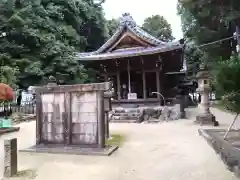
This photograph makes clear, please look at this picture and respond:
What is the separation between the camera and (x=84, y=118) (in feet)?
27.1

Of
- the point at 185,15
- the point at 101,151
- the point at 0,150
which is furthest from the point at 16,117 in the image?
the point at 185,15

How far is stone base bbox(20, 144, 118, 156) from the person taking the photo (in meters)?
7.70

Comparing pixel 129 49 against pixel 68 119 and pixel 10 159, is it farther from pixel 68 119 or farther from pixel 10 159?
pixel 10 159

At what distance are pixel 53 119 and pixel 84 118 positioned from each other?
43.9 inches

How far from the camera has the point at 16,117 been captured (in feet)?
57.5

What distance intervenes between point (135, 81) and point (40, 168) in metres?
16.5

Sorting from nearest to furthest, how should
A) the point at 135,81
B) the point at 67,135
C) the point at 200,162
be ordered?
the point at 200,162
the point at 67,135
the point at 135,81

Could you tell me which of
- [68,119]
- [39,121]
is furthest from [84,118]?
[39,121]

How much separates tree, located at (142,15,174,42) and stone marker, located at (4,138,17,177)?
144 ft

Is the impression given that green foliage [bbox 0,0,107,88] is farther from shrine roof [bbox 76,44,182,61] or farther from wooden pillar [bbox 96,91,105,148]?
wooden pillar [bbox 96,91,105,148]

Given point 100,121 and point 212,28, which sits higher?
point 212,28

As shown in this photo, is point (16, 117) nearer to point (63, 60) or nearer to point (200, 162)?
point (63, 60)

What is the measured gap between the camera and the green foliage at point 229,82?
6.67 meters

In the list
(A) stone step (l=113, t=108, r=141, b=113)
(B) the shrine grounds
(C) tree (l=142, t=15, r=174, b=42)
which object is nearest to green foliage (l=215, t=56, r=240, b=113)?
(B) the shrine grounds
